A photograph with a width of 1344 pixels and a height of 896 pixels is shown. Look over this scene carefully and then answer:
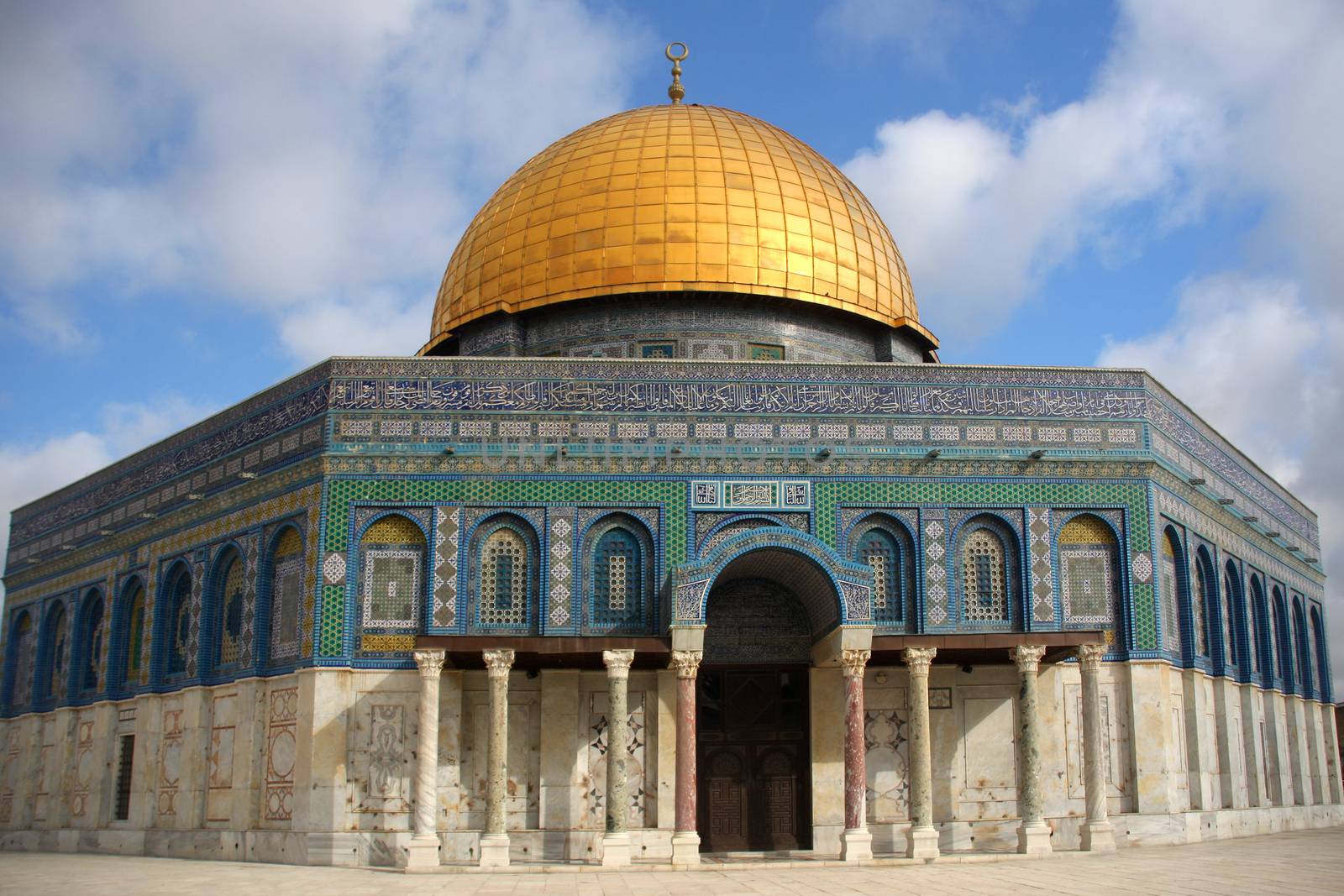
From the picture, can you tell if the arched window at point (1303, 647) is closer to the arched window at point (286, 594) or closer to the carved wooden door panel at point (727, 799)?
the carved wooden door panel at point (727, 799)

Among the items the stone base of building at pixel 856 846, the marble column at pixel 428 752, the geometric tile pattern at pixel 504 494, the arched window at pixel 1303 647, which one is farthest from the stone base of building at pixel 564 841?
the arched window at pixel 1303 647

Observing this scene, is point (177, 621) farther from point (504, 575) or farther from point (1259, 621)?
point (1259, 621)

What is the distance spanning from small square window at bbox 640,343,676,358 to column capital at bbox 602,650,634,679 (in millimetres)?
6367

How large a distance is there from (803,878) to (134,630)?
12918 mm

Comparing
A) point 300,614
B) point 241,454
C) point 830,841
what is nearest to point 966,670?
point 830,841

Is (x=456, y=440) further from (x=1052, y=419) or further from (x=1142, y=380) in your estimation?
(x=1142, y=380)

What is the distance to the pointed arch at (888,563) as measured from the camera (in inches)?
765

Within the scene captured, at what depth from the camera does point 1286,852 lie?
57.5ft

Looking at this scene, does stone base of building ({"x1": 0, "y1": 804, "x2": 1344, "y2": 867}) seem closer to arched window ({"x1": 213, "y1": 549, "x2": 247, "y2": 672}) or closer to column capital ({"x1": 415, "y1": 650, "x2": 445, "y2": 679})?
column capital ({"x1": 415, "y1": 650, "x2": 445, "y2": 679})

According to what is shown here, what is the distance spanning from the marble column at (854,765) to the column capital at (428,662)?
16.0ft

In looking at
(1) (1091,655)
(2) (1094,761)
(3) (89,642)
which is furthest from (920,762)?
(3) (89,642)

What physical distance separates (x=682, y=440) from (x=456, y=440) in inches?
116

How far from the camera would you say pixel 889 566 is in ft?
64.3

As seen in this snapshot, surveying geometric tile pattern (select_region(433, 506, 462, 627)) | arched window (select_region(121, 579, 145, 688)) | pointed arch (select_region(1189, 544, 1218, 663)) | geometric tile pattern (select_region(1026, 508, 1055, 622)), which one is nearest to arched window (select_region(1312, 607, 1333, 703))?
pointed arch (select_region(1189, 544, 1218, 663))
